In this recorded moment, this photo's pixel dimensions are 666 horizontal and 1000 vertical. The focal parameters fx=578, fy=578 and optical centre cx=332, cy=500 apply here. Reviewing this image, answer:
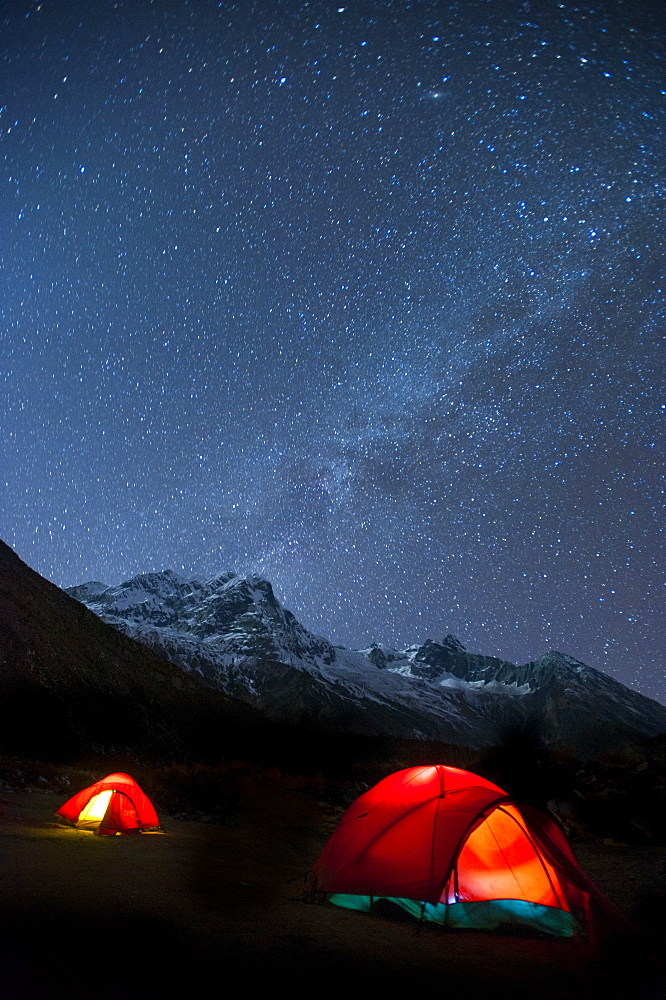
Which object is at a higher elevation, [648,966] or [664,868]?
[648,966]

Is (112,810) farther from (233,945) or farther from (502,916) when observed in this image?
(502,916)

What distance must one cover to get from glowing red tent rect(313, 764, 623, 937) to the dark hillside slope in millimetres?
30161


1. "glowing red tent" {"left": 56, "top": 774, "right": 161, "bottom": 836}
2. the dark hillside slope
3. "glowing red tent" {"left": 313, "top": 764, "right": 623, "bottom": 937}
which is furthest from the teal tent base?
the dark hillside slope

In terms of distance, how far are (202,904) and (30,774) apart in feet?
69.3

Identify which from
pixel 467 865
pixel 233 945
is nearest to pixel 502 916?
pixel 467 865

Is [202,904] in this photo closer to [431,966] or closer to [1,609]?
[431,966]

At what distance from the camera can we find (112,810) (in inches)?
589

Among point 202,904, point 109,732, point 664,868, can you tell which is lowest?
point 109,732

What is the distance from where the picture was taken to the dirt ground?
478cm

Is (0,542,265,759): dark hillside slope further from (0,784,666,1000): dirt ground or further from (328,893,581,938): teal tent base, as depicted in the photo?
(328,893,581,938): teal tent base

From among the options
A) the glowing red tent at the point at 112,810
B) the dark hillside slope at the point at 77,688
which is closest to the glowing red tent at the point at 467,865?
the glowing red tent at the point at 112,810

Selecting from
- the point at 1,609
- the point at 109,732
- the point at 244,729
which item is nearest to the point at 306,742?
the point at 244,729

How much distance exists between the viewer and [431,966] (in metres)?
5.64

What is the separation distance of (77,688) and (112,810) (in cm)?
3505
